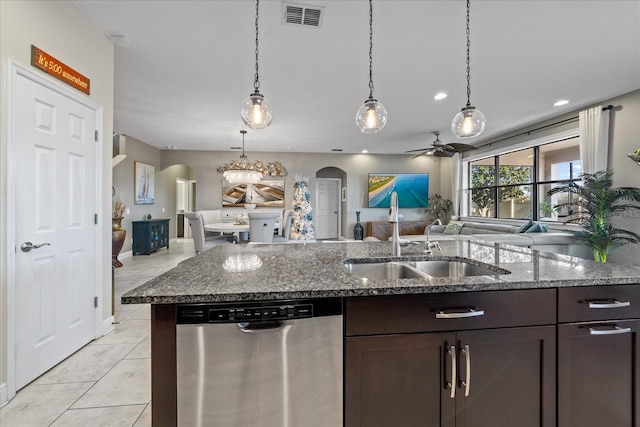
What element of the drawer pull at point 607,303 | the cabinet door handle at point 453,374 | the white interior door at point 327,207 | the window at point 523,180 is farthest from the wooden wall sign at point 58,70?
the white interior door at point 327,207

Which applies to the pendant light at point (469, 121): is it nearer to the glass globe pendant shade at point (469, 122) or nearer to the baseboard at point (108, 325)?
the glass globe pendant shade at point (469, 122)

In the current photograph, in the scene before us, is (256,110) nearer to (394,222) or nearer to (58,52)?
(394,222)

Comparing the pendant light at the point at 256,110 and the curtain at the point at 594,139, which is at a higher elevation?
the curtain at the point at 594,139

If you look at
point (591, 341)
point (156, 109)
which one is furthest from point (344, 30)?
point (156, 109)

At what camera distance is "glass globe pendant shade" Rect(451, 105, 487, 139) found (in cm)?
216

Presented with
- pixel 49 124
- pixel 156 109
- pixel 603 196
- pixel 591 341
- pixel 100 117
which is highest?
pixel 156 109

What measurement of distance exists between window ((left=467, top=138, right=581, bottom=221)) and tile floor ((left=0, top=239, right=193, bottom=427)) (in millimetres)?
6254

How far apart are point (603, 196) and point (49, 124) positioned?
6.02m

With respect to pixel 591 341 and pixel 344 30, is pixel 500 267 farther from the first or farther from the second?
pixel 344 30

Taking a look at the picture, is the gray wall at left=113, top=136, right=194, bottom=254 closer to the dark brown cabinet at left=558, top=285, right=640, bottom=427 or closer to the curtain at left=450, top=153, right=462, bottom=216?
the dark brown cabinet at left=558, top=285, right=640, bottom=427

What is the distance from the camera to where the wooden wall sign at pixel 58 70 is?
6.07ft

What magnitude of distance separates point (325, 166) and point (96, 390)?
706 centimetres

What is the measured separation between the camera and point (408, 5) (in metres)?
2.18

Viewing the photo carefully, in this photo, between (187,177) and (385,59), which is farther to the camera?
(187,177)
